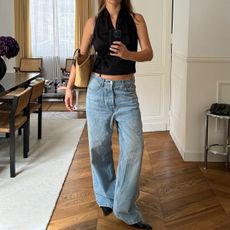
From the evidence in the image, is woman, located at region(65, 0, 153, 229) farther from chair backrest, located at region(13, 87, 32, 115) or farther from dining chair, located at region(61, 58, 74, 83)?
dining chair, located at region(61, 58, 74, 83)

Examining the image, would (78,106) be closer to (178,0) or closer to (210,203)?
(178,0)

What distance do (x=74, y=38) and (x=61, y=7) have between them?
2.14 feet

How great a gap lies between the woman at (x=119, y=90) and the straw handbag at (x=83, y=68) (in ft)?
0.10

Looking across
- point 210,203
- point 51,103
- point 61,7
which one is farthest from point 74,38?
point 210,203

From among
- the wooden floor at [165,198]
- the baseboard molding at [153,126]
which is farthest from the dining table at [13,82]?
the baseboard molding at [153,126]

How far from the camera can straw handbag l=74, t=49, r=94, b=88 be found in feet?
7.81

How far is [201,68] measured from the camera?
3.83m

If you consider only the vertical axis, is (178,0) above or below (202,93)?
above

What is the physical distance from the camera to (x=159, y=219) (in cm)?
265

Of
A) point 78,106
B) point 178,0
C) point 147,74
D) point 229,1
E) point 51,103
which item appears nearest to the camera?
point 229,1

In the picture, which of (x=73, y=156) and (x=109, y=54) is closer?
(x=109, y=54)

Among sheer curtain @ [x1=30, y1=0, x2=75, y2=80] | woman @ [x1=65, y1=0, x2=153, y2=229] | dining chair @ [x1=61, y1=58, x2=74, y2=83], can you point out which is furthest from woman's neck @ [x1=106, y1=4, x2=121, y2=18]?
sheer curtain @ [x1=30, y1=0, x2=75, y2=80]

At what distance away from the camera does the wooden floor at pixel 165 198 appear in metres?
2.59

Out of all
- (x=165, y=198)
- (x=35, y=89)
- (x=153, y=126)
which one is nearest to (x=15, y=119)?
(x=35, y=89)
